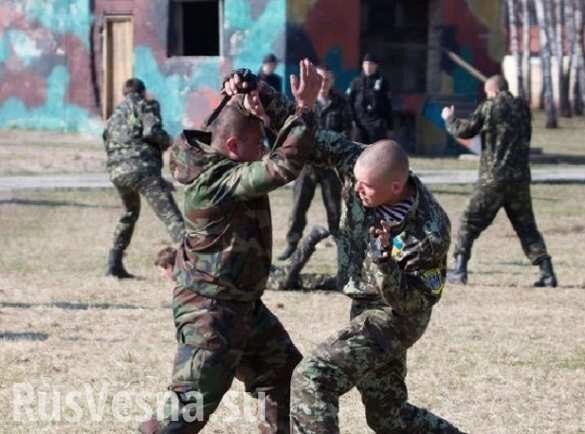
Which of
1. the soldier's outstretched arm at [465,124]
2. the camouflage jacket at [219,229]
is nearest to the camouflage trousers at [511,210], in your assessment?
the soldier's outstretched arm at [465,124]

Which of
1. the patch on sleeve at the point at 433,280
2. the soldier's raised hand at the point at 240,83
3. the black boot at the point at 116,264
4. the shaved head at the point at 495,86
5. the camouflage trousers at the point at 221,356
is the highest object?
the soldier's raised hand at the point at 240,83

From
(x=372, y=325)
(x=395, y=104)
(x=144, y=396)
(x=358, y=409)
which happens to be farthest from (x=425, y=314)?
(x=395, y=104)

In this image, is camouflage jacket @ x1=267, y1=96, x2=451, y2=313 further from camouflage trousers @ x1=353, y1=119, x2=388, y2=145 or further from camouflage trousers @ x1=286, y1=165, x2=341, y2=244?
camouflage trousers @ x1=353, y1=119, x2=388, y2=145

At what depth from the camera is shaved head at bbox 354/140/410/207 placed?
592 cm

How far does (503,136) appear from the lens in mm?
12578

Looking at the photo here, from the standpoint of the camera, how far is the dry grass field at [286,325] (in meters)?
7.97

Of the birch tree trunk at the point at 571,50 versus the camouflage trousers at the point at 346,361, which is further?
the birch tree trunk at the point at 571,50

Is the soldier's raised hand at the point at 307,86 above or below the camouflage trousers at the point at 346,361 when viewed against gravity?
above

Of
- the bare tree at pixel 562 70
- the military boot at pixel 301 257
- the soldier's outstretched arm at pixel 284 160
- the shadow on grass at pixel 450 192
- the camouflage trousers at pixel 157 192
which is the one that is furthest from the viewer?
the bare tree at pixel 562 70

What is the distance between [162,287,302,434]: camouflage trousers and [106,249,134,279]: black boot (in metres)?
6.79

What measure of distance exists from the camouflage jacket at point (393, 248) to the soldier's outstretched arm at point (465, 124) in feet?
19.1

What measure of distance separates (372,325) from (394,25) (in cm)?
2454

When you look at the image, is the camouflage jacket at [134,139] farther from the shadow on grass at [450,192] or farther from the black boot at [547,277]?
the shadow on grass at [450,192]

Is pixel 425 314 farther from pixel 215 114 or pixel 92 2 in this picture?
pixel 92 2
